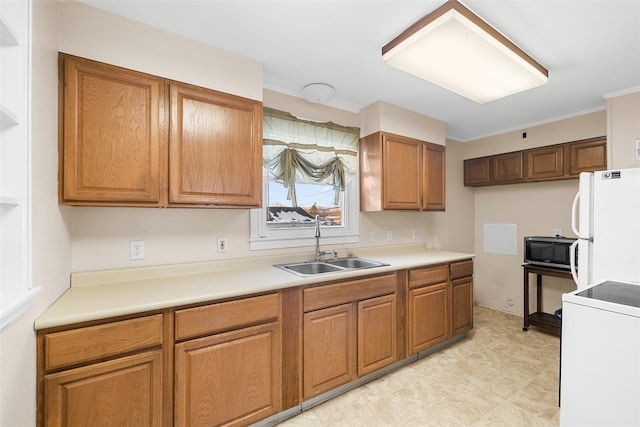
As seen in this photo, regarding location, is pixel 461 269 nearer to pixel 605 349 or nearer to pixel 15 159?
pixel 605 349

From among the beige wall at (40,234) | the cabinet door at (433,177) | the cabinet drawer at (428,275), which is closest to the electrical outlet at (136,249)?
the beige wall at (40,234)

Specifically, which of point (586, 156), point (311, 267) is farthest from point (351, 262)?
point (586, 156)

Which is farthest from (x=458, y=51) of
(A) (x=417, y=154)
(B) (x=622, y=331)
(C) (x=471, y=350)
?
(C) (x=471, y=350)

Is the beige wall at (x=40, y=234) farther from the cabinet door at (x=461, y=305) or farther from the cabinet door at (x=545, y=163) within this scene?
the cabinet door at (x=545, y=163)

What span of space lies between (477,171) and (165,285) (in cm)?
399

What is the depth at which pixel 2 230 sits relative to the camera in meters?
0.94

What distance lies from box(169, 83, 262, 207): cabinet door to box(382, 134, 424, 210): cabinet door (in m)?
1.34

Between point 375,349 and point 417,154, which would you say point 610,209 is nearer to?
point 417,154

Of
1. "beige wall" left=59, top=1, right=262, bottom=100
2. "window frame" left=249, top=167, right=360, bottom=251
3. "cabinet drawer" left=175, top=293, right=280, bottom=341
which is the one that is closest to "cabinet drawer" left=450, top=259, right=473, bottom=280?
"window frame" left=249, top=167, right=360, bottom=251

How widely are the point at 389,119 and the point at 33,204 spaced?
2695 mm

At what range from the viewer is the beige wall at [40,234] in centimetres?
93

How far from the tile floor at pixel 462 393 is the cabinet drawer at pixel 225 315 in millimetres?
759

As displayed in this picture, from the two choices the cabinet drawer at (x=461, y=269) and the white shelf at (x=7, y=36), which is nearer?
the white shelf at (x=7, y=36)

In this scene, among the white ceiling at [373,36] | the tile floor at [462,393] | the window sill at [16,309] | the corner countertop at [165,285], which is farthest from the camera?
the tile floor at [462,393]
